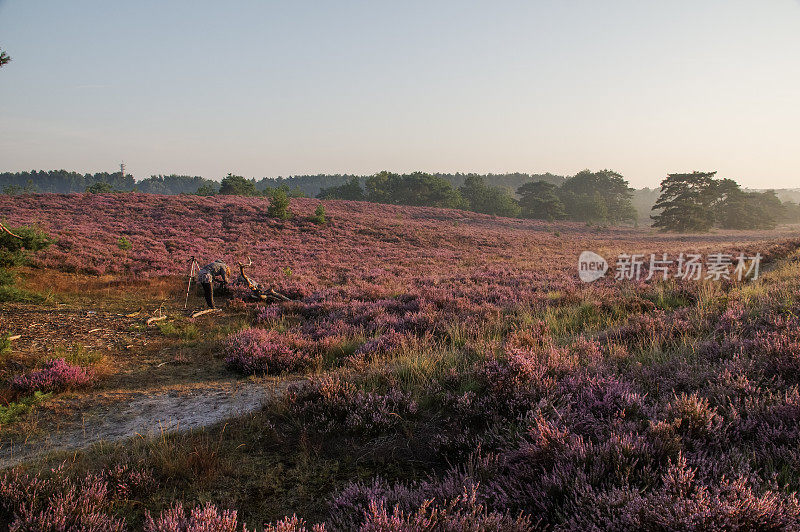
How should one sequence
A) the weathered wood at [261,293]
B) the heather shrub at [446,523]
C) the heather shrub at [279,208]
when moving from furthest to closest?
the heather shrub at [279,208]
the weathered wood at [261,293]
the heather shrub at [446,523]

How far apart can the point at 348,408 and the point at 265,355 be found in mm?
2826

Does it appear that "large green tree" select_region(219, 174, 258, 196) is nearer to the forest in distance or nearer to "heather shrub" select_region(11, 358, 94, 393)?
the forest in distance

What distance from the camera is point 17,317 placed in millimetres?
8469

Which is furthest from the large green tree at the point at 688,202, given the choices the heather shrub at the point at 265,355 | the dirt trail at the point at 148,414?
the dirt trail at the point at 148,414

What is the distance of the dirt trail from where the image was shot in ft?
13.1

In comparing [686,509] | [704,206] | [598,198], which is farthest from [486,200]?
[686,509]

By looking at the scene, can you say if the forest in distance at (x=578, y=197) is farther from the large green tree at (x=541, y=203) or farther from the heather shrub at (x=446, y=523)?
the heather shrub at (x=446, y=523)

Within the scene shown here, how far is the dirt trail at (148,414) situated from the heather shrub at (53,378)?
57 centimetres

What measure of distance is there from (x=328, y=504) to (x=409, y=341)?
14.2 ft

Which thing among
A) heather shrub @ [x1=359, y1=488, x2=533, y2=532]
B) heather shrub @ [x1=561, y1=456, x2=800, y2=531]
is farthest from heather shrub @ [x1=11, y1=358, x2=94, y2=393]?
heather shrub @ [x1=561, y1=456, x2=800, y2=531]

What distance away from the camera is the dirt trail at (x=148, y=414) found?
399 centimetres

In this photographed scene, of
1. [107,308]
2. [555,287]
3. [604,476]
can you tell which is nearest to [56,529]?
[604,476]

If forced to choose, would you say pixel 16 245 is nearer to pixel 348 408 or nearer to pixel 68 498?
pixel 68 498

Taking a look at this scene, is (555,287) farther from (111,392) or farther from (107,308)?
(107,308)
